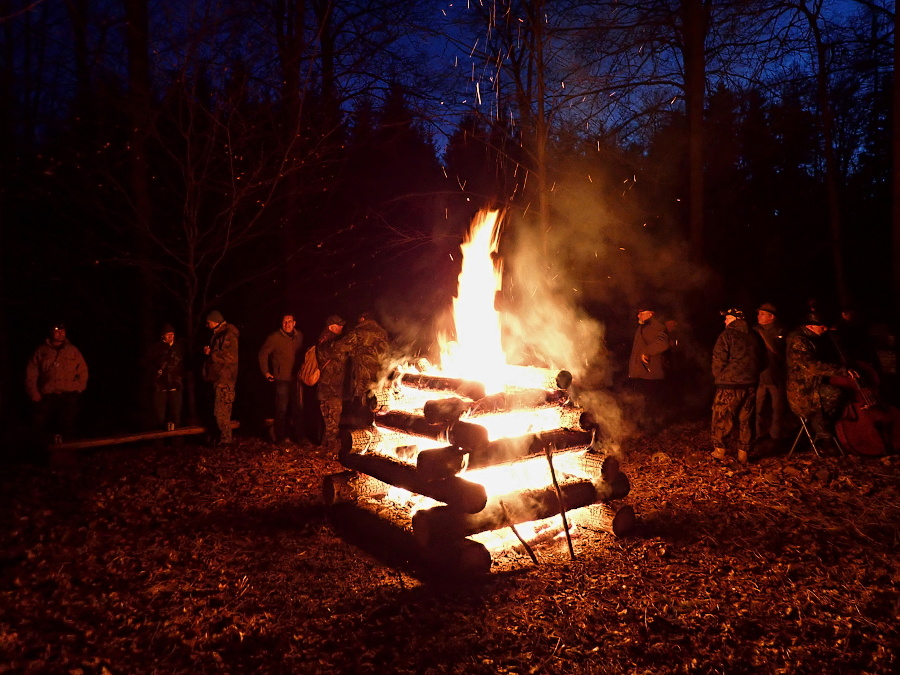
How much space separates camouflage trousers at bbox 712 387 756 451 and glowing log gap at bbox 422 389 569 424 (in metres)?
3.37

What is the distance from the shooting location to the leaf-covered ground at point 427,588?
3805 mm

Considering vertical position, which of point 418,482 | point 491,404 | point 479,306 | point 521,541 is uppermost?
point 479,306

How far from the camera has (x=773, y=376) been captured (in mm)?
8359

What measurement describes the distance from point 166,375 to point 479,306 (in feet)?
17.2

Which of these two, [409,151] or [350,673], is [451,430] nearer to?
[350,673]

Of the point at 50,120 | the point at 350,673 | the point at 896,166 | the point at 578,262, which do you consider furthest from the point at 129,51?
the point at 896,166

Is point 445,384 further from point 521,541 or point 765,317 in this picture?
point 765,317

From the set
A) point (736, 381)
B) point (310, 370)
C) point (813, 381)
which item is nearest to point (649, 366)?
point (736, 381)

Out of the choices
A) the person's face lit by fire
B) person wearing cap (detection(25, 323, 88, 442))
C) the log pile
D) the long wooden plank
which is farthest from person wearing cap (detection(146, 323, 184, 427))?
the person's face lit by fire

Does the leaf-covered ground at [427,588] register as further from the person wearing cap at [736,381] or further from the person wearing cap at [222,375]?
the person wearing cap at [222,375]

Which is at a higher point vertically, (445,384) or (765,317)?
(765,317)

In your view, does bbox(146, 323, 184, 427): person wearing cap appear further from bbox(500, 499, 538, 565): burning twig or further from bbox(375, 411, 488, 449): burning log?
bbox(500, 499, 538, 565): burning twig

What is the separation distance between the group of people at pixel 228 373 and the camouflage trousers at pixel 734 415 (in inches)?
183

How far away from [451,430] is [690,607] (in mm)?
2226
